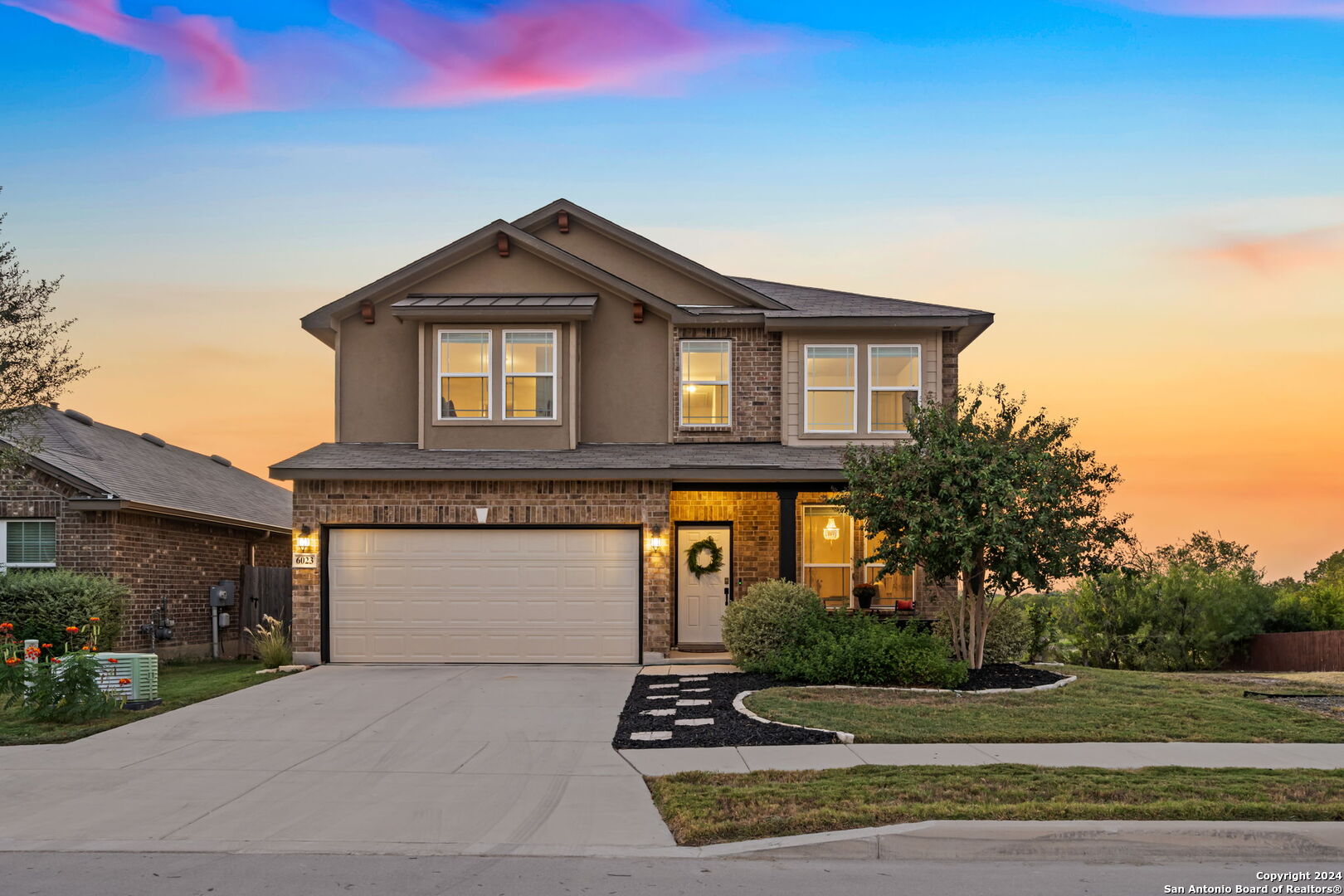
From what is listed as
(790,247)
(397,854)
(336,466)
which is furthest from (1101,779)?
(790,247)

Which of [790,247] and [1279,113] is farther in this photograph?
[790,247]

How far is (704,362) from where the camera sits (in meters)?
19.0

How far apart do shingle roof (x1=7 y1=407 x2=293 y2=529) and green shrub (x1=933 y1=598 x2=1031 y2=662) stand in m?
13.8

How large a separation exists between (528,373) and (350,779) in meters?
10.1

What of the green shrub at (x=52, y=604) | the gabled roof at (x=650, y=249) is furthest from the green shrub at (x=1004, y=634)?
the green shrub at (x=52, y=604)

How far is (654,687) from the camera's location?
47.0 ft

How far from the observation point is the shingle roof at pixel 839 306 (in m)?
18.5

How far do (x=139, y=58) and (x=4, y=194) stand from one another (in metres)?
3.21

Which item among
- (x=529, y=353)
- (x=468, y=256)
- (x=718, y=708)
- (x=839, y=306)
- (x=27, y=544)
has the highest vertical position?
(x=468, y=256)

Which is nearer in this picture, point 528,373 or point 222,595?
point 528,373

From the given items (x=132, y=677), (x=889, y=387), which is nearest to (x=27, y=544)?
(x=132, y=677)

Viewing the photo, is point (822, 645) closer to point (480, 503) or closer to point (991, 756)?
point (991, 756)

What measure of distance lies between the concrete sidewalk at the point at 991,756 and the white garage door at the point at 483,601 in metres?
6.90

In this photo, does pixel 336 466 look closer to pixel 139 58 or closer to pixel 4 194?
pixel 4 194
